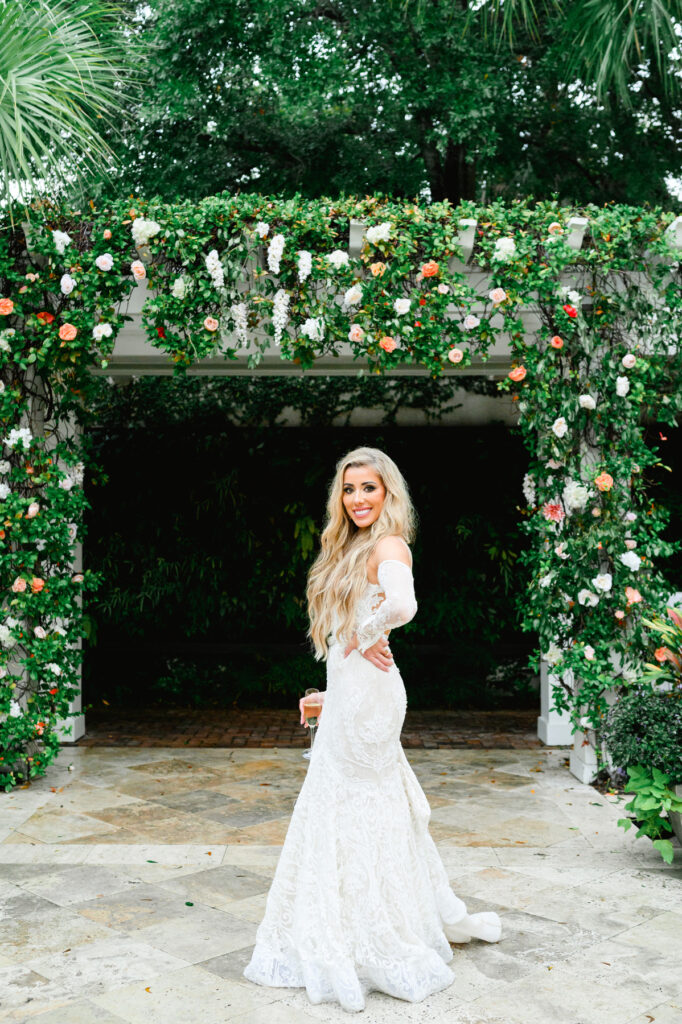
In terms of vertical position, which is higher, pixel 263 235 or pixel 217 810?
pixel 263 235

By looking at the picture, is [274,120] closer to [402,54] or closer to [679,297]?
[402,54]

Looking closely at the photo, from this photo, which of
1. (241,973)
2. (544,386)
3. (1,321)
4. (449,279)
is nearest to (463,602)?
(544,386)

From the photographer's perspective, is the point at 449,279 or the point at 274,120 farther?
the point at 274,120

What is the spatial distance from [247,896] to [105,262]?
332 centimetres

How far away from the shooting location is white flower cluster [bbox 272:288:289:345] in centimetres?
521

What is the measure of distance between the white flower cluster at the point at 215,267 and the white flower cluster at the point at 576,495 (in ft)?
7.55

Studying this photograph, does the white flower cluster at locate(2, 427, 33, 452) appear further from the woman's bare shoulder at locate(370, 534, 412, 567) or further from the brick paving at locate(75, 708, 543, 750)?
the woman's bare shoulder at locate(370, 534, 412, 567)

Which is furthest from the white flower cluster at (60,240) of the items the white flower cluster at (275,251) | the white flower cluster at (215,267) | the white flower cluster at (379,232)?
the white flower cluster at (379,232)

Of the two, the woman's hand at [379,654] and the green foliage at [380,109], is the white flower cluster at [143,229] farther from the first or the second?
the green foliage at [380,109]

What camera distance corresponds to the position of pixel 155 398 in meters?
8.41

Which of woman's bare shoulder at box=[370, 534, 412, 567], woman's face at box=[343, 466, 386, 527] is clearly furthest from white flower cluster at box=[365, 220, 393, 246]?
woman's bare shoulder at box=[370, 534, 412, 567]

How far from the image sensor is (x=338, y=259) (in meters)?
5.11

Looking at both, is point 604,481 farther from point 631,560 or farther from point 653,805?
point 653,805

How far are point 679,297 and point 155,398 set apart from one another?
4.72 meters
